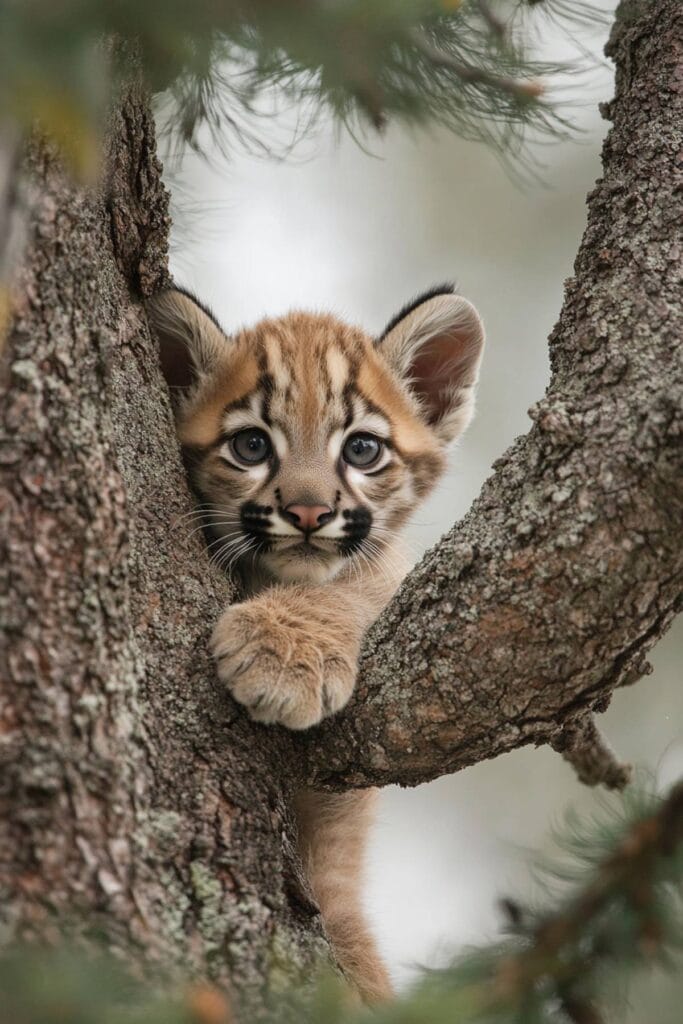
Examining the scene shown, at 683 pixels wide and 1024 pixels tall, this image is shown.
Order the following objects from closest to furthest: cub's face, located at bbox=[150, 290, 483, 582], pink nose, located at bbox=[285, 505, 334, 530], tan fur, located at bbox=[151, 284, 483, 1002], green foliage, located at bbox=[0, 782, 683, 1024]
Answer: green foliage, located at bbox=[0, 782, 683, 1024] → tan fur, located at bbox=[151, 284, 483, 1002] → pink nose, located at bbox=[285, 505, 334, 530] → cub's face, located at bbox=[150, 290, 483, 582]

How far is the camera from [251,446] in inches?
164

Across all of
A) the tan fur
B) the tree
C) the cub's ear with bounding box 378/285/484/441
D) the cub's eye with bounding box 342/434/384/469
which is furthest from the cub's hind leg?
the cub's ear with bounding box 378/285/484/441

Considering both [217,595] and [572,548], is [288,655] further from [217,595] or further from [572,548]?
[572,548]

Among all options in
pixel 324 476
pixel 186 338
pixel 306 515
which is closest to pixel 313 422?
pixel 324 476

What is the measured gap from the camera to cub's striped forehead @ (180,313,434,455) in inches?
166

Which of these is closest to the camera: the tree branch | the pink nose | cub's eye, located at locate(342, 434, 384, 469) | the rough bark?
the rough bark

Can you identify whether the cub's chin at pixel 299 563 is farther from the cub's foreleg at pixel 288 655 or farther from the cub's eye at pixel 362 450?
the cub's eye at pixel 362 450

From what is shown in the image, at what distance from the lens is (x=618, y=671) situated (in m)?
2.62

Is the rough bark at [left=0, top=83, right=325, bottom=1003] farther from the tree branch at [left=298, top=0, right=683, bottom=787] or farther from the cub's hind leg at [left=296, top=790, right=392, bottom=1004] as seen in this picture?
the cub's hind leg at [left=296, top=790, right=392, bottom=1004]

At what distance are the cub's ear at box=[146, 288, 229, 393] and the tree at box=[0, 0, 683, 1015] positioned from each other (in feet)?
2.72

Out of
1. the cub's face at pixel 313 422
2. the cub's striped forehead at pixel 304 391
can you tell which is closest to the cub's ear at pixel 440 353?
the cub's face at pixel 313 422

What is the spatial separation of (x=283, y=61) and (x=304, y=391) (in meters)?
1.82

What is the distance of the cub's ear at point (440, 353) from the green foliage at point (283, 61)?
129 cm

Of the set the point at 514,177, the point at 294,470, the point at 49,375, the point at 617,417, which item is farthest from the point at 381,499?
the point at 49,375
